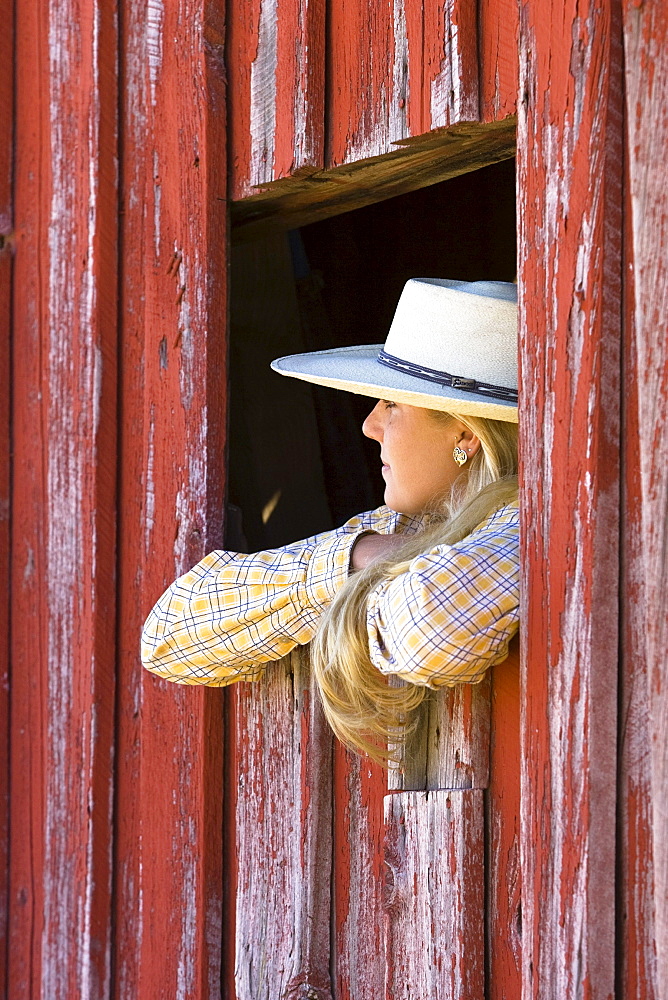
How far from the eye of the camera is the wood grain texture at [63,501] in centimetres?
299

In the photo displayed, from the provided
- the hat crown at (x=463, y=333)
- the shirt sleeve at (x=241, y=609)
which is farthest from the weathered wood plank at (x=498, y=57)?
the shirt sleeve at (x=241, y=609)

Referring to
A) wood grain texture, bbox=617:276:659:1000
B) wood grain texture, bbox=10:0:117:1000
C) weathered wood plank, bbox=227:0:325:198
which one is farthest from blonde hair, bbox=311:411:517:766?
wood grain texture, bbox=10:0:117:1000

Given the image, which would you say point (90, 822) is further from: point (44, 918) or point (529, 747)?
point (529, 747)

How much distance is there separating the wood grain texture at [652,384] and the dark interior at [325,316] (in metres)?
2.10

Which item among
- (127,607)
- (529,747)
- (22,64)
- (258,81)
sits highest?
(22,64)

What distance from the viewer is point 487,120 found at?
7.20 ft

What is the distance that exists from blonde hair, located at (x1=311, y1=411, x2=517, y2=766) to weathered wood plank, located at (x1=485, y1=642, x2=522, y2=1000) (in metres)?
0.18

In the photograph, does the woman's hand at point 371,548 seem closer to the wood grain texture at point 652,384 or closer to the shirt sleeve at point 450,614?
the shirt sleeve at point 450,614

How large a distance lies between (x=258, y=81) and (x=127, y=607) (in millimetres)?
1235

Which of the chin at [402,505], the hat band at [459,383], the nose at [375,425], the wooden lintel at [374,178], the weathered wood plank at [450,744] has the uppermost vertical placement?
the wooden lintel at [374,178]

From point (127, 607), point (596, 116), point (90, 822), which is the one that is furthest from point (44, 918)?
point (596, 116)

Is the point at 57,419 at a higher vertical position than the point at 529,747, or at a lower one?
higher

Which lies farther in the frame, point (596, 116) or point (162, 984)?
point (162, 984)

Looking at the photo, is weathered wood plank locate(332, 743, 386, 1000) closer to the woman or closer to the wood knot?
the wood knot
